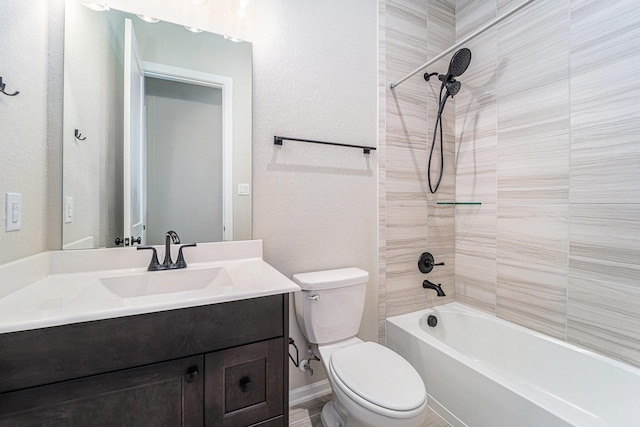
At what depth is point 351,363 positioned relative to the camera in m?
1.24

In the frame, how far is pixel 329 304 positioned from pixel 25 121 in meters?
1.43

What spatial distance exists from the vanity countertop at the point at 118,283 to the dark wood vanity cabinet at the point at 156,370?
0.14 ft

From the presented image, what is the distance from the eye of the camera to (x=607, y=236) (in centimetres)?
134

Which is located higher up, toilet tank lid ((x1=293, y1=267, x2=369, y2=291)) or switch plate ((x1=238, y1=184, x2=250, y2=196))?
switch plate ((x1=238, y1=184, x2=250, y2=196))

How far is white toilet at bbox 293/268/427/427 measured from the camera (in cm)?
102

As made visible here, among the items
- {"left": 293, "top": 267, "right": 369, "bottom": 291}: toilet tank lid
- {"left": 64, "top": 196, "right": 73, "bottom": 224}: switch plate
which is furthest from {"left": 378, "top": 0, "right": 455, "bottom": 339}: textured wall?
{"left": 64, "top": 196, "right": 73, "bottom": 224}: switch plate

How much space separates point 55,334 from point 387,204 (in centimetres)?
164

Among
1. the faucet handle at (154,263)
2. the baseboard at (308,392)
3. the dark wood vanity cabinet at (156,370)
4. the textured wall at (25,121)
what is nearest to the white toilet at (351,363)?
the baseboard at (308,392)

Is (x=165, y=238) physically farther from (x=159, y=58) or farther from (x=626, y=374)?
(x=626, y=374)

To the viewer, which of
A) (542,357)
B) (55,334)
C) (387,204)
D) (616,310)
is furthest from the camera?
(387,204)

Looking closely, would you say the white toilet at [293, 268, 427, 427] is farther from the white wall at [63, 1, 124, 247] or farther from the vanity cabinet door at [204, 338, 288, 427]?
the white wall at [63, 1, 124, 247]

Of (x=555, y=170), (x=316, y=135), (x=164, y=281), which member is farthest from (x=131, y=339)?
(x=555, y=170)

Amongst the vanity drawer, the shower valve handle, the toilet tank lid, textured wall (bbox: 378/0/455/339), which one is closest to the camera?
the vanity drawer

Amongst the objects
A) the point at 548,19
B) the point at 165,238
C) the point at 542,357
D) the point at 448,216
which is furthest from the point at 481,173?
the point at 165,238
